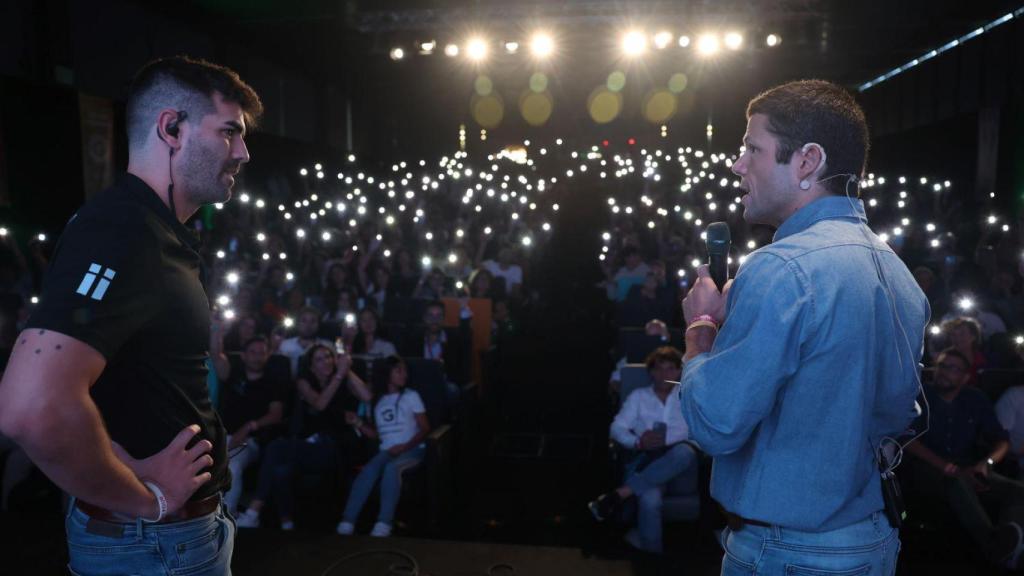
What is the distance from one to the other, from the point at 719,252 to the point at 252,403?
4.01 meters

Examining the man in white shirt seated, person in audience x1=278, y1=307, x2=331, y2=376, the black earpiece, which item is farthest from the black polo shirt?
person in audience x1=278, y1=307, x2=331, y2=376

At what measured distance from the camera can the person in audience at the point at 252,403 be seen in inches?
185

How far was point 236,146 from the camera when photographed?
149cm

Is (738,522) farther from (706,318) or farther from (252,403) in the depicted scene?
(252,403)

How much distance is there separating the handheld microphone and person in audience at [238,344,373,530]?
3.66 meters

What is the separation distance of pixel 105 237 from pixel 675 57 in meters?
19.4

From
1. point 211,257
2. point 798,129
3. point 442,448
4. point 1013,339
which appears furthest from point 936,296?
point 211,257

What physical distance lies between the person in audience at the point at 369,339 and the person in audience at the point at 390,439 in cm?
120

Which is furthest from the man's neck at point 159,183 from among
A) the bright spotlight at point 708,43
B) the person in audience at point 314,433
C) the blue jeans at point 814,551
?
the bright spotlight at point 708,43

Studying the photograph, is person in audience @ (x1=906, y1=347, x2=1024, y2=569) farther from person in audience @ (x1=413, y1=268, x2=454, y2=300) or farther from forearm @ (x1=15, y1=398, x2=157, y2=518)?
person in audience @ (x1=413, y1=268, x2=454, y2=300)

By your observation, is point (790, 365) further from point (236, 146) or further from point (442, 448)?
point (442, 448)

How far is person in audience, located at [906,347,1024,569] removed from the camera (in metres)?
3.72

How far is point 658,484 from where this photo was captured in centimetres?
418

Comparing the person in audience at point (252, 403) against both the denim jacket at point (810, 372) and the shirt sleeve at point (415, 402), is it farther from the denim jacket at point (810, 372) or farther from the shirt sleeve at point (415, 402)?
the denim jacket at point (810, 372)
